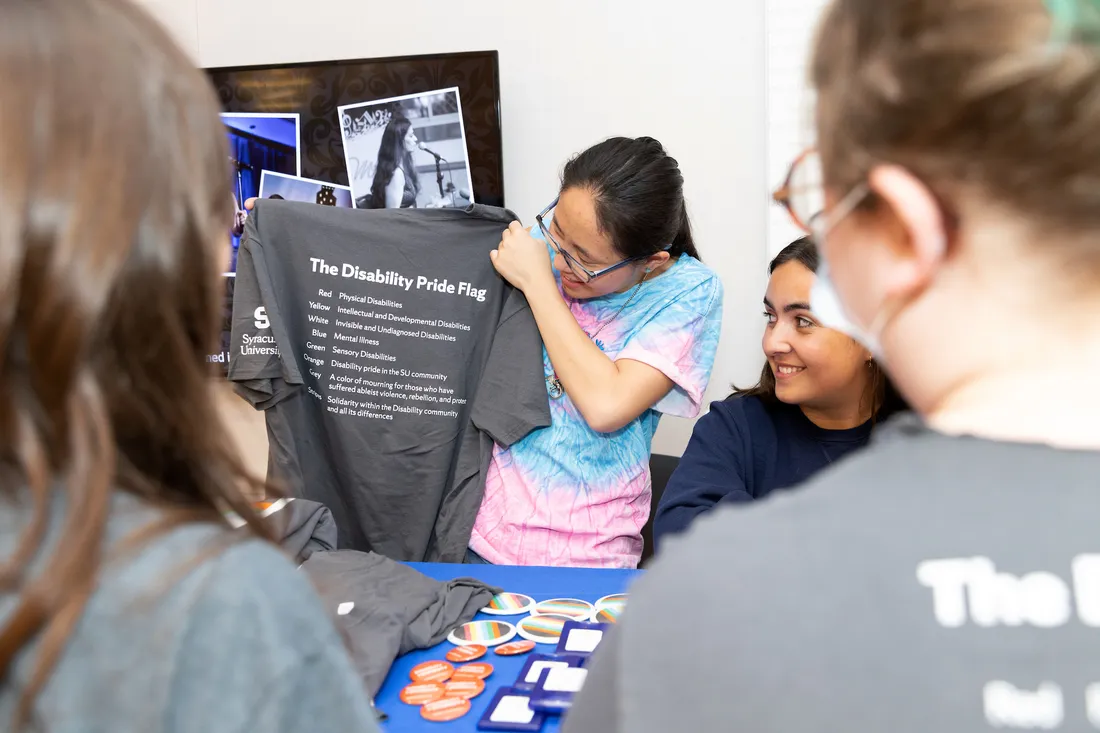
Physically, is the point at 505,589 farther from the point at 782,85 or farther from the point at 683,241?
the point at 782,85

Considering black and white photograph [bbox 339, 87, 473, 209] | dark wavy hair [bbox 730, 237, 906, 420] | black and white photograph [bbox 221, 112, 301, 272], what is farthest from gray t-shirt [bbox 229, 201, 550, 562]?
black and white photograph [bbox 221, 112, 301, 272]

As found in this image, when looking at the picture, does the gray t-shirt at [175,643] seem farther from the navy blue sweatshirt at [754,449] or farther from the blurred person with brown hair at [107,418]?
the navy blue sweatshirt at [754,449]

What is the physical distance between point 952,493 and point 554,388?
4.95 ft

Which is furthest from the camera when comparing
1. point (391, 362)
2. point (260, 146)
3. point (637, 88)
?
point (260, 146)

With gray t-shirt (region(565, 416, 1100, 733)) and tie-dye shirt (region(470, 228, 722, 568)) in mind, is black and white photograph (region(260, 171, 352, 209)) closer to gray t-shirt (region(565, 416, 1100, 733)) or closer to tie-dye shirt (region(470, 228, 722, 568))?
tie-dye shirt (region(470, 228, 722, 568))

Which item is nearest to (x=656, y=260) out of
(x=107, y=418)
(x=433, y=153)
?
(x=433, y=153)

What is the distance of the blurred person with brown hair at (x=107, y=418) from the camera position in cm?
49

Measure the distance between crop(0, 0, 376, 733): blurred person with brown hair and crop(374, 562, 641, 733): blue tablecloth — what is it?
660 millimetres

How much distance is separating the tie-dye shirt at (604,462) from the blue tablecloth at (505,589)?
7.0 inches

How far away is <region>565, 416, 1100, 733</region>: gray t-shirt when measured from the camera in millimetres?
423

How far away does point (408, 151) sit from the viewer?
9.78 feet

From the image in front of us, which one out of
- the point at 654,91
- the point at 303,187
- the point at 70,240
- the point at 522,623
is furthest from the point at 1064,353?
the point at 303,187

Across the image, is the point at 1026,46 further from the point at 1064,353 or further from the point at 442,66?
the point at 442,66

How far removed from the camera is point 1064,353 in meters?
0.45
